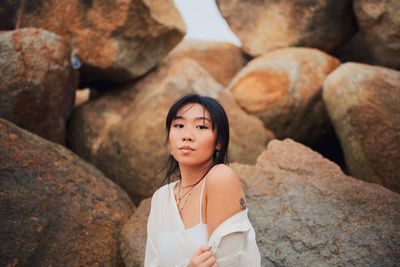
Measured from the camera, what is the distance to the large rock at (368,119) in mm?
3777

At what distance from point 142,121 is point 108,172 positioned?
0.65 m

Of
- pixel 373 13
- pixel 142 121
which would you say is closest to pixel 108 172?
pixel 142 121

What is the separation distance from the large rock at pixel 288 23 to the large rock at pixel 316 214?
231 cm

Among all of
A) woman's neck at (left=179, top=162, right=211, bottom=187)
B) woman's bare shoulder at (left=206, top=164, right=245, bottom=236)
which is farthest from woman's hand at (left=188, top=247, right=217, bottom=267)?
woman's neck at (left=179, top=162, right=211, bottom=187)

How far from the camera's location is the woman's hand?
74.5 inches

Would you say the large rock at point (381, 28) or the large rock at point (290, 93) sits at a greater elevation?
the large rock at point (381, 28)

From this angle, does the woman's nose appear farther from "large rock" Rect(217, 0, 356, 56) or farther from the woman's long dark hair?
"large rock" Rect(217, 0, 356, 56)

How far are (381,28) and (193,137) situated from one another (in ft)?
10.8

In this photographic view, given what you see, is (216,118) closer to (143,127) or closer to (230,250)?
(230,250)

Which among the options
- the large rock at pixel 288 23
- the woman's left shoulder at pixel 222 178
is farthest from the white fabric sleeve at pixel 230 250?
the large rock at pixel 288 23

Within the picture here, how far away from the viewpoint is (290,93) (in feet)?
15.8

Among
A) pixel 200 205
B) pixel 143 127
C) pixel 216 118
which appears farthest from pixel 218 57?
pixel 200 205

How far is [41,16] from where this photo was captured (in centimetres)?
446

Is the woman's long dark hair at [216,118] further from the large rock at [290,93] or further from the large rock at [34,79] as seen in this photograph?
the large rock at [290,93]
